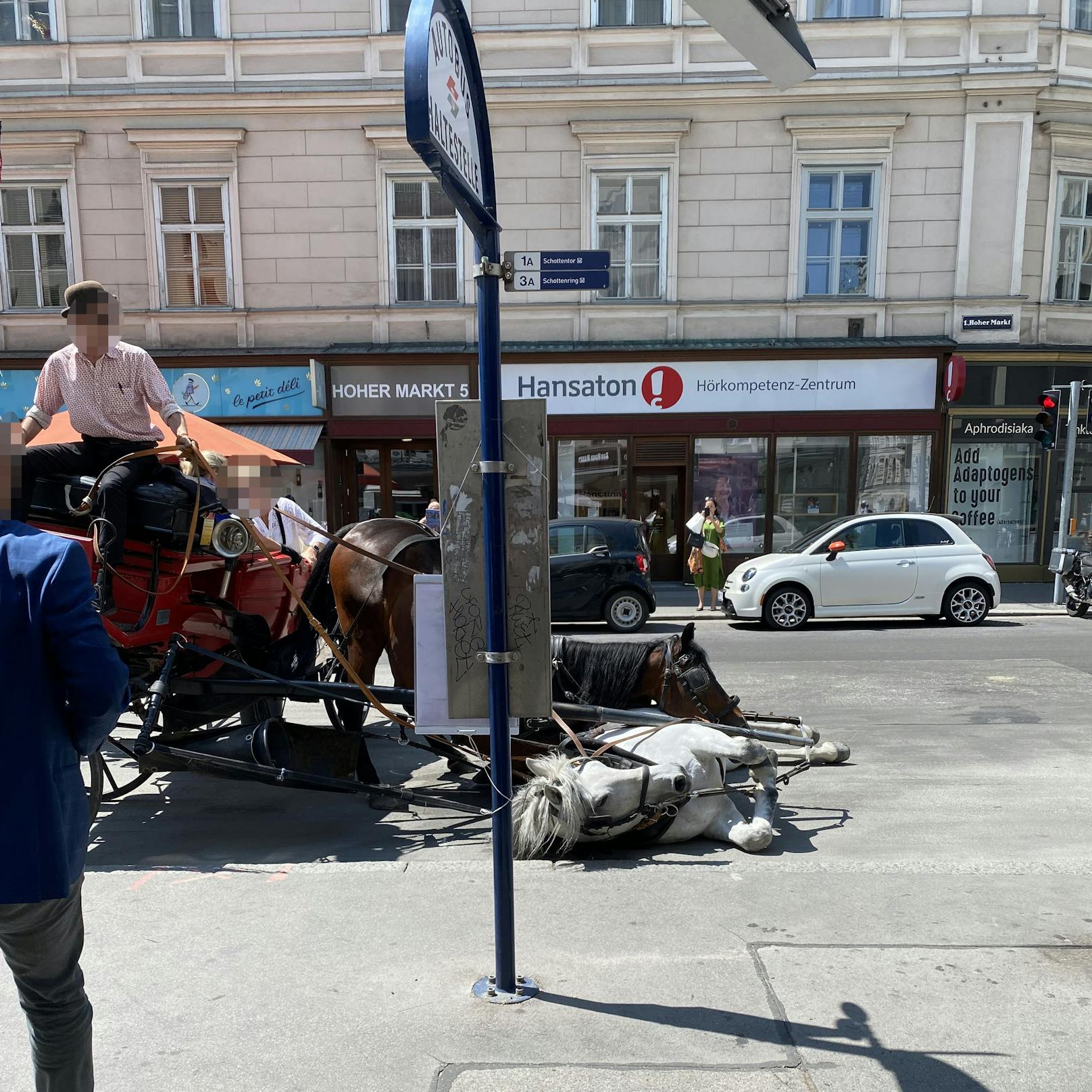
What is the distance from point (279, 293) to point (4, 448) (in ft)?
49.5

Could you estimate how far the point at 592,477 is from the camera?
54.0ft

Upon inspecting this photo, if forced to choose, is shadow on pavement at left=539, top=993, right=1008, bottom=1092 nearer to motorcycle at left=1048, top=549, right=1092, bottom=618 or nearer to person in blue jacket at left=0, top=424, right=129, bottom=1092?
person in blue jacket at left=0, top=424, right=129, bottom=1092

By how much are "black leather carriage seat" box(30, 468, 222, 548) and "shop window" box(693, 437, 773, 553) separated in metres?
12.8

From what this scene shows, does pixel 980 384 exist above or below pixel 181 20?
below

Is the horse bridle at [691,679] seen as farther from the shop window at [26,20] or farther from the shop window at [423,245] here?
the shop window at [26,20]

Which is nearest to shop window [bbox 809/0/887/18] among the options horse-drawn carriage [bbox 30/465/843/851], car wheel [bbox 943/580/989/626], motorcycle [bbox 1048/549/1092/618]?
motorcycle [bbox 1048/549/1092/618]

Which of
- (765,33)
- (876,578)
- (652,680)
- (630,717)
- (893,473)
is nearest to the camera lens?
(765,33)

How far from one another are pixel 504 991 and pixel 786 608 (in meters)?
10.1

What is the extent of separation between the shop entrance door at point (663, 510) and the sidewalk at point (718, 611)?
26.5 inches

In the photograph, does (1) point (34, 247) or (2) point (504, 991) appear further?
(1) point (34, 247)

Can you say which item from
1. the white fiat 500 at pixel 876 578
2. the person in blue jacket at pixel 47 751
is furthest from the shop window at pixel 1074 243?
the person in blue jacket at pixel 47 751

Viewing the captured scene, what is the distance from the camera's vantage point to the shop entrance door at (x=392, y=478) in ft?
54.6

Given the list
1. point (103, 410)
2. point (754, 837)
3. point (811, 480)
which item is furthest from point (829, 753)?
point (811, 480)

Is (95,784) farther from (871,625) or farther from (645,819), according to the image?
(871,625)
